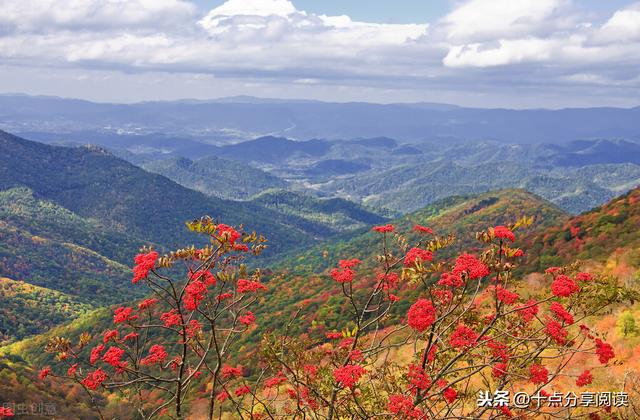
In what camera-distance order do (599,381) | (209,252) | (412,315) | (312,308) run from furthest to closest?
(312,308) → (599,381) → (209,252) → (412,315)

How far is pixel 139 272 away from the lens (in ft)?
41.6

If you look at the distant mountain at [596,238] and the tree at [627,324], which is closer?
the tree at [627,324]

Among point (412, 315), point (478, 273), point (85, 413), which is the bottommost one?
point (85, 413)

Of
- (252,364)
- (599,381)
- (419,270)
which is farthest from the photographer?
(252,364)

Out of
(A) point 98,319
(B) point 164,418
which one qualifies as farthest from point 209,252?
(A) point 98,319

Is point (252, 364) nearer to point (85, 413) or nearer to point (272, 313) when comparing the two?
point (85, 413)

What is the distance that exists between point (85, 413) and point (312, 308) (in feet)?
137

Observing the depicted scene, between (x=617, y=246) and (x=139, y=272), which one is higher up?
(x=139, y=272)

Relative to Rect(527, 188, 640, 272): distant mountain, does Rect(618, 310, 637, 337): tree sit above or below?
above

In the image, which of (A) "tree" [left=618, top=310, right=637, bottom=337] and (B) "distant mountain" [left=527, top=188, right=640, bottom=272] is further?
(B) "distant mountain" [left=527, top=188, right=640, bottom=272]

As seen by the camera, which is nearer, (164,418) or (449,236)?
(449,236)

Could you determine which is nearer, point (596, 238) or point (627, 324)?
point (627, 324)

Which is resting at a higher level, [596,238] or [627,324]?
[627,324]

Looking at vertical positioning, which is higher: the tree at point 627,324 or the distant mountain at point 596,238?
the tree at point 627,324
